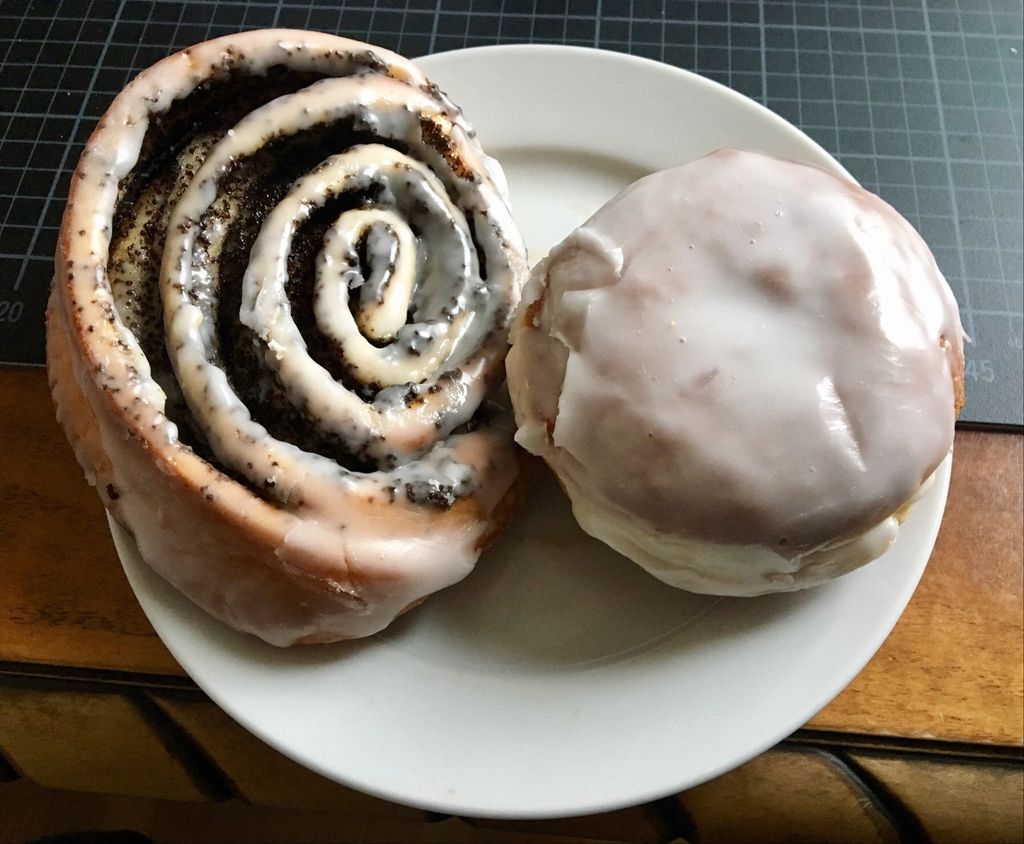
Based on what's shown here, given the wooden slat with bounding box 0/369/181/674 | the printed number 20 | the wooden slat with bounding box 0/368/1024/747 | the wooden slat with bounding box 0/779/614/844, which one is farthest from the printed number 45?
the printed number 20

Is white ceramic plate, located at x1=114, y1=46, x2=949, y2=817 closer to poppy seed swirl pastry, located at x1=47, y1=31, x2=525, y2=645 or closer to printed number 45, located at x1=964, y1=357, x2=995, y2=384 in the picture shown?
poppy seed swirl pastry, located at x1=47, y1=31, x2=525, y2=645

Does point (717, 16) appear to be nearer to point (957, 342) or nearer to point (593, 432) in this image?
point (957, 342)

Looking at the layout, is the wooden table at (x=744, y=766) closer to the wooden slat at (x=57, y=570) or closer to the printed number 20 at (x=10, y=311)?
the wooden slat at (x=57, y=570)

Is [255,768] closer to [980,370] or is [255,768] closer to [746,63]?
[980,370]

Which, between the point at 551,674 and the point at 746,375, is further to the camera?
the point at 551,674

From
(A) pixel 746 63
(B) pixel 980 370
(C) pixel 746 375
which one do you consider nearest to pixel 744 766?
(C) pixel 746 375

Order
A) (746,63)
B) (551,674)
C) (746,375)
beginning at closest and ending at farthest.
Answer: (746,375), (551,674), (746,63)

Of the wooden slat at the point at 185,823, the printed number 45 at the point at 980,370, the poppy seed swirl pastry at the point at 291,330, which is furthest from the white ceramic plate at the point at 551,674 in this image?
the wooden slat at the point at 185,823
